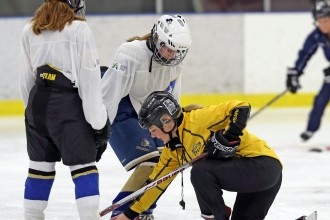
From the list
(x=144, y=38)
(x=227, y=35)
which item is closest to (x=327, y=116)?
(x=227, y=35)

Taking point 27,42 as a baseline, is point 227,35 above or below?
below

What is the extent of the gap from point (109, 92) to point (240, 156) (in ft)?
2.13

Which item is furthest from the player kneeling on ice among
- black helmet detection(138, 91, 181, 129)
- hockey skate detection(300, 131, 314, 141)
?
hockey skate detection(300, 131, 314, 141)

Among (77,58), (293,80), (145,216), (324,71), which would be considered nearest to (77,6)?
(77,58)

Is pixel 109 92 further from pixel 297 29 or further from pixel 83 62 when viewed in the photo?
pixel 297 29

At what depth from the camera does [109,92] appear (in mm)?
3451

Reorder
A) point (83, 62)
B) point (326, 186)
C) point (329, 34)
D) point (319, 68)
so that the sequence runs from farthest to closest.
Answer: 1. point (319, 68)
2. point (329, 34)
3. point (326, 186)
4. point (83, 62)

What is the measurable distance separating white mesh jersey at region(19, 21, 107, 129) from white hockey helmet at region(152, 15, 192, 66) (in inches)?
15.3

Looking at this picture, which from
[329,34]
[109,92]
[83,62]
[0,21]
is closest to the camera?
[83,62]

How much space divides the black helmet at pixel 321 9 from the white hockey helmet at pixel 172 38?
9.26 feet

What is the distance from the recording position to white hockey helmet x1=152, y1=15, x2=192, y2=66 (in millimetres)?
3298

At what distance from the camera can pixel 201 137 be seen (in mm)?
3082

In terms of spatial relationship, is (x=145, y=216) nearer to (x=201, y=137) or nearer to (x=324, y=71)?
(x=201, y=137)

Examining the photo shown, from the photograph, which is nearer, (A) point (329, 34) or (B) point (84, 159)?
(B) point (84, 159)
